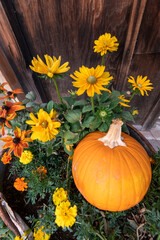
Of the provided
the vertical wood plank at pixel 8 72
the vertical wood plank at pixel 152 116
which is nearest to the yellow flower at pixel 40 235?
the vertical wood plank at pixel 8 72

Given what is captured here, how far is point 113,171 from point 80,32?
840mm

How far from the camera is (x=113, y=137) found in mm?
686

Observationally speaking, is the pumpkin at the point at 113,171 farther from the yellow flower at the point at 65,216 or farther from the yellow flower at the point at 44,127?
the yellow flower at the point at 44,127

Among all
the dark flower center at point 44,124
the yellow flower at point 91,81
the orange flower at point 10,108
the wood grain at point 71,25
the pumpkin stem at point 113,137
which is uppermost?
the wood grain at point 71,25

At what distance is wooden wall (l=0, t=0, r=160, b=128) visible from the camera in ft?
2.76

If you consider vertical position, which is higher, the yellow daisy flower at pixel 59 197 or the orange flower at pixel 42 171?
the yellow daisy flower at pixel 59 197

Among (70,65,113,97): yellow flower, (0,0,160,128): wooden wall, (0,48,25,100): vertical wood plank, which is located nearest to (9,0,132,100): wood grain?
(0,0,160,128): wooden wall

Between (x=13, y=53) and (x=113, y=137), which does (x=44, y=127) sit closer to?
(x=113, y=137)

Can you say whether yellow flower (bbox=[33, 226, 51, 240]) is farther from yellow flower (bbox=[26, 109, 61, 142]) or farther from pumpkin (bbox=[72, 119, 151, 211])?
yellow flower (bbox=[26, 109, 61, 142])

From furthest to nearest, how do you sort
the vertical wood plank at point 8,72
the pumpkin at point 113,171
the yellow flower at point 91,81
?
the vertical wood plank at point 8,72 < the pumpkin at point 113,171 < the yellow flower at point 91,81

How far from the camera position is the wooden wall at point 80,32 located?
0.84 meters

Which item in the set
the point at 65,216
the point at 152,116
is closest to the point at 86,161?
the point at 65,216

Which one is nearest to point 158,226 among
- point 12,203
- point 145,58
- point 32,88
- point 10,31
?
point 12,203

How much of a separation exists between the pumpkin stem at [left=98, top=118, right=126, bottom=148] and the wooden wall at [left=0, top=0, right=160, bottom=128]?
0.62 meters
